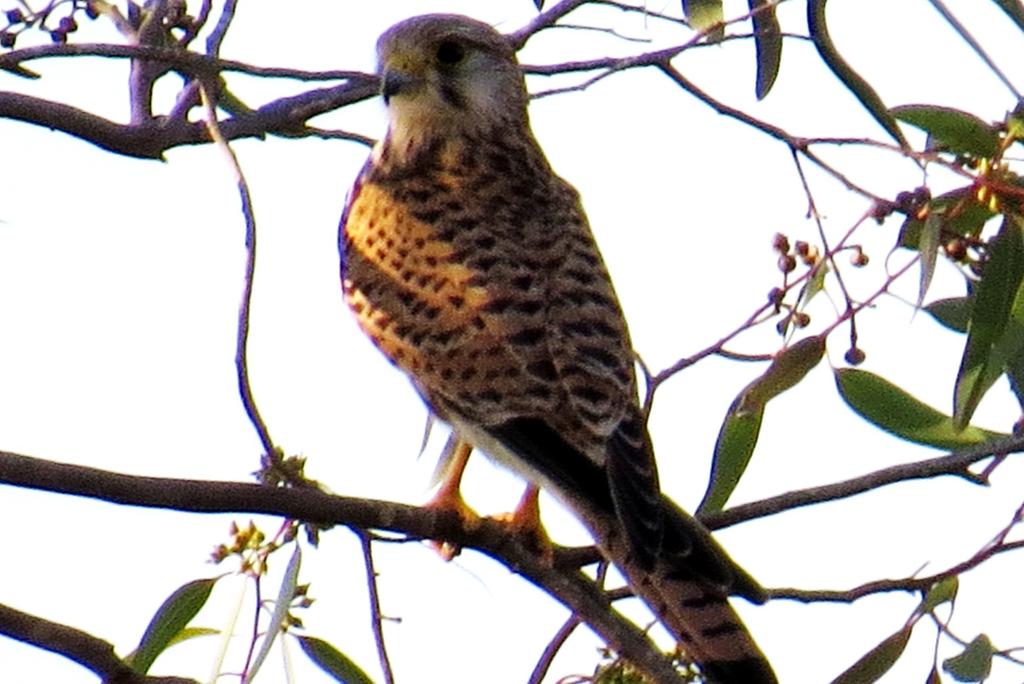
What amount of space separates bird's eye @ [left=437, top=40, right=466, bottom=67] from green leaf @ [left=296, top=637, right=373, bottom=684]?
1.51 metres

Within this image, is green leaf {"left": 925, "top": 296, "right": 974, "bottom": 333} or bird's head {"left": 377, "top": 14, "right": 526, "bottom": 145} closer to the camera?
green leaf {"left": 925, "top": 296, "right": 974, "bottom": 333}

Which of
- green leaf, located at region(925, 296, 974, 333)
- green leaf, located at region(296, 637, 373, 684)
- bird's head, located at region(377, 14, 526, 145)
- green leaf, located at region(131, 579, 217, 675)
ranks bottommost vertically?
green leaf, located at region(296, 637, 373, 684)

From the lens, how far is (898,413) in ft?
11.4

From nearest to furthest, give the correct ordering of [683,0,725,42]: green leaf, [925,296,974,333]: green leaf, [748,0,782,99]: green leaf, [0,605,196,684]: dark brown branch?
[0,605,196,684]: dark brown branch → [925,296,974,333]: green leaf → [683,0,725,42]: green leaf → [748,0,782,99]: green leaf

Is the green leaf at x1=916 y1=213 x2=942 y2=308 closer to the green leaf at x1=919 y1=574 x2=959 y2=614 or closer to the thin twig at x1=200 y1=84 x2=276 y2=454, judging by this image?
the green leaf at x1=919 y1=574 x2=959 y2=614

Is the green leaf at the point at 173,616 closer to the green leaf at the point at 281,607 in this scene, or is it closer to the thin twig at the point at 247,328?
the green leaf at the point at 281,607

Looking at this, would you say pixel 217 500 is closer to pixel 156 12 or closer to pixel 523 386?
pixel 523 386

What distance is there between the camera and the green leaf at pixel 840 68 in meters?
3.55

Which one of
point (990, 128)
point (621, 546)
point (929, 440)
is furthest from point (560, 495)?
point (990, 128)

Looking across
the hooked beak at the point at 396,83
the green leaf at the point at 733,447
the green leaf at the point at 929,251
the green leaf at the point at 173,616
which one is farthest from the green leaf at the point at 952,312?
the green leaf at the point at 173,616

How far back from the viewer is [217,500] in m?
2.44

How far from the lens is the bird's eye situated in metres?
4.43

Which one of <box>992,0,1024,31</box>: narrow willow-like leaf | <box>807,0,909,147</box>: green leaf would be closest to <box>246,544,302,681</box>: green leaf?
<box>807,0,909,147</box>: green leaf

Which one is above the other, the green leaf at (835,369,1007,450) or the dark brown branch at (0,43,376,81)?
the dark brown branch at (0,43,376,81)
